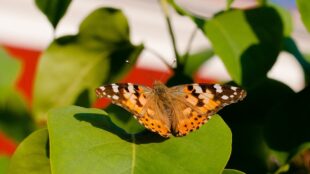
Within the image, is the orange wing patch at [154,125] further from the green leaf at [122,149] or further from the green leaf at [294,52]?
the green leaf at [294,52]

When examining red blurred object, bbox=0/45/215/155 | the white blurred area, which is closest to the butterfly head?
red blurred object, bbox=0/45/215/155

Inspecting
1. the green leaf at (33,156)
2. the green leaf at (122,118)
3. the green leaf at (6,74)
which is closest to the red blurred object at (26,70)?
the green leaf at (6,74)

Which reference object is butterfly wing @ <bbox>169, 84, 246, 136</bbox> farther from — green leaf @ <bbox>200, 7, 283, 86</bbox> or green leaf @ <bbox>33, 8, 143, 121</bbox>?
green leaf @ <bbox>33, 8, 143, 121</bbox>

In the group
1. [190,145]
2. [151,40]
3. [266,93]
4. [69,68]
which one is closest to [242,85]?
[266,93]

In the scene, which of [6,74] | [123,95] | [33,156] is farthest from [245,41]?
[6,74]

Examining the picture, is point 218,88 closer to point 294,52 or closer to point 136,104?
point 136,104
